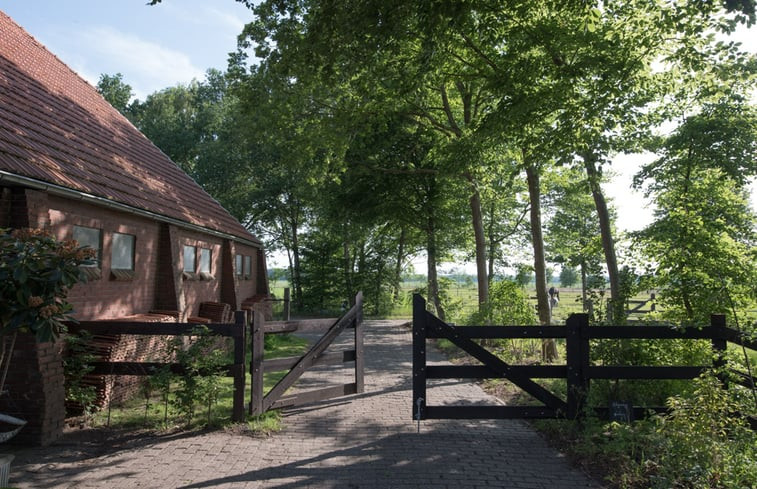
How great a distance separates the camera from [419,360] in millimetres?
6102

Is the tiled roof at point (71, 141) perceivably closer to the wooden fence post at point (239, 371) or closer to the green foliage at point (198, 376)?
the green foliage at point (198, 376)

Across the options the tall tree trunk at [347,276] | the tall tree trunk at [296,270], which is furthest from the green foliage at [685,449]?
the tall tree trunk at [296,270]

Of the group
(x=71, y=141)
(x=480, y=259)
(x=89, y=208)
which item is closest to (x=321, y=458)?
(x=89, y=208)

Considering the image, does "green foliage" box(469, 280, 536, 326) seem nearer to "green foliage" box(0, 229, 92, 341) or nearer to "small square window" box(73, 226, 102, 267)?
"small square window" box(73, 226, 102, 267)

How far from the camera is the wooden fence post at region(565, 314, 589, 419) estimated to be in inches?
234

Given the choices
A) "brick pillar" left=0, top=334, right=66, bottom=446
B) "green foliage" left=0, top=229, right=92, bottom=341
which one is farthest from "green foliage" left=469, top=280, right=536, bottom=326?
"green foliage" left=0, top=229, right=92, bottom=341

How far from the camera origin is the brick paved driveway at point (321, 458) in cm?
455

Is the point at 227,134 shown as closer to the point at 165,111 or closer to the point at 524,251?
the point at 165,111

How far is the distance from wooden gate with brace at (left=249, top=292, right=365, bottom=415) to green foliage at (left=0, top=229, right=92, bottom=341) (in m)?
2.49

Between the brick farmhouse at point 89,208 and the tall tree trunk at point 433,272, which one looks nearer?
the brick farmhouse at point 89,208

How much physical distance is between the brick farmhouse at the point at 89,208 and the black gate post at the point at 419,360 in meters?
4.30

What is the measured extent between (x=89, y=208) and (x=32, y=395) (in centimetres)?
330

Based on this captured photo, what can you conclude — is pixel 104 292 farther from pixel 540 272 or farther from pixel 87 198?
pixel 540 272

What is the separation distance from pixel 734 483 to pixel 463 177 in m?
13.1
